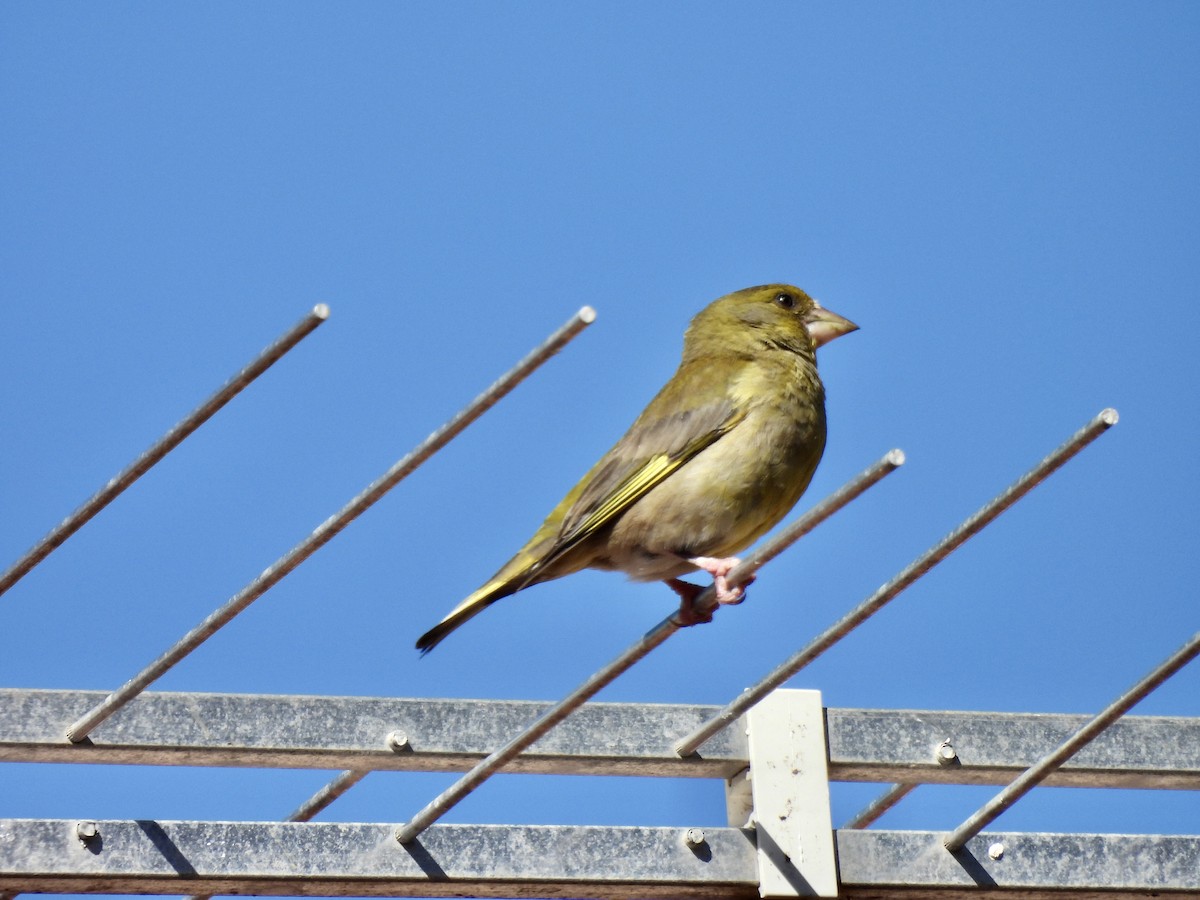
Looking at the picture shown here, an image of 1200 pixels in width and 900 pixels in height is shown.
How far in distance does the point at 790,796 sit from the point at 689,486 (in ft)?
5.13

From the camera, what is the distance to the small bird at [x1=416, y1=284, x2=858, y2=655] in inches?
225

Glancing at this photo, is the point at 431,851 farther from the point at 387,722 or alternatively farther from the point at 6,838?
the point at 6,838

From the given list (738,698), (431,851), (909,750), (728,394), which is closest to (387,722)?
(431,851)

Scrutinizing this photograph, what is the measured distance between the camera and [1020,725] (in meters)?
4.66

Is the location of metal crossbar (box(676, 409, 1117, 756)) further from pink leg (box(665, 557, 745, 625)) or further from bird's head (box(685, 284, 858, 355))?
bird's head (box(685, 284, 858, 355))

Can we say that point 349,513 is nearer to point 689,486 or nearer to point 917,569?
point 917,569

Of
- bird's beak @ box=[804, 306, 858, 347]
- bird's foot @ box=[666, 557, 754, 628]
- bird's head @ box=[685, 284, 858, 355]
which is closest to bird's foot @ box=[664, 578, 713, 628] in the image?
bird's foot @ box=[666, 557, 754, 628]

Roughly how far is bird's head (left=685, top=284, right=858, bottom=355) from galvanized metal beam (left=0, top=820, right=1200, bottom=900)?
2786 millimetres

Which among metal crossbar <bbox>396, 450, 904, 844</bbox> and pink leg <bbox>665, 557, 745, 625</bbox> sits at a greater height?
pink leg <bbox>665, 557, 745, 625</bbox>

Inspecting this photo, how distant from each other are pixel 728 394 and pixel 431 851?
8.08 ft

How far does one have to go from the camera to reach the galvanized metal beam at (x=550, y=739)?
4.19m

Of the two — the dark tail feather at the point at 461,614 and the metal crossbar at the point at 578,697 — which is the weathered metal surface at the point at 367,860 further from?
the dark tail feather at the point at 461,614

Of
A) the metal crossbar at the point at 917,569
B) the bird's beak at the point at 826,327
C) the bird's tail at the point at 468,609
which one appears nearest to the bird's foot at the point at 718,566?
the bird's tail at the point at 468,609

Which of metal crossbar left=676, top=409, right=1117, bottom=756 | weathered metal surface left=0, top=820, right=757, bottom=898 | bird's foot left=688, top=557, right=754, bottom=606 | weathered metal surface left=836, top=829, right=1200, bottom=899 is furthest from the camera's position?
bird's foot left=688, top=557, right=754, bottom=606
